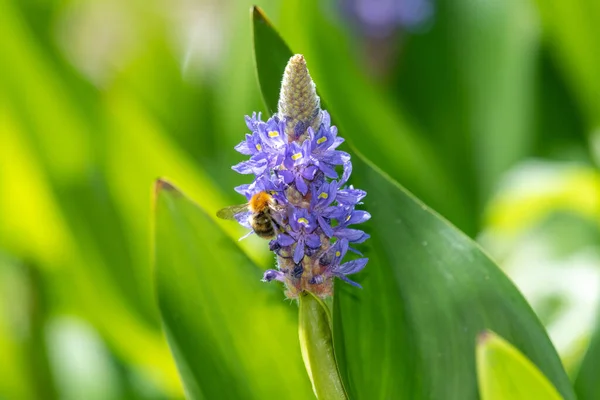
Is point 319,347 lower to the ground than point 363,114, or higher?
lower

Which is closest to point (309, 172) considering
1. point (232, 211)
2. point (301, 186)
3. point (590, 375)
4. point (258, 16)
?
point (301, 186)

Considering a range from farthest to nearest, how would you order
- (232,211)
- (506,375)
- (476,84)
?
1. (476,84)
2. (232,211)
3. (506,375)

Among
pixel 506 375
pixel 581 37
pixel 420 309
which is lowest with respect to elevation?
pixel 506 375

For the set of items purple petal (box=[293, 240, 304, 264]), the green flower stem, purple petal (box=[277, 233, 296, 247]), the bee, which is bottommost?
the green flower stem

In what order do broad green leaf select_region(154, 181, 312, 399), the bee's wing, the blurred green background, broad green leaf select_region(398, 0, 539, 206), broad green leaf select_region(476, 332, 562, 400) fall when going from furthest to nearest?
1. broad green leaf select_region(398, 0, 539, 206)
2. the blurred green background
3. broad green leaf select_region(154, 181, 312, 399)
4. the bee's wing
5. broad green leaf select_region(476, 332, 562, 400)

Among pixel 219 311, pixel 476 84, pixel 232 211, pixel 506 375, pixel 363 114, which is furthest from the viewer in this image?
pixel 476 84

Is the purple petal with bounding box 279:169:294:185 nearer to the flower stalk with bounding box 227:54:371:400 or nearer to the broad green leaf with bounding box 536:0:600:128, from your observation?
the flower stalk with bounding box 227:54:371:400

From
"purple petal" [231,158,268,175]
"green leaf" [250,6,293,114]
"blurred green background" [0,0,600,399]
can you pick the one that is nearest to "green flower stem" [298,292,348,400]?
"purple petal" [231,158,268,175]

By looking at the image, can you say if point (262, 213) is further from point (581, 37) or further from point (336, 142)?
point (581, 37)

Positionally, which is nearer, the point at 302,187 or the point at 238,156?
the point at 302,187
